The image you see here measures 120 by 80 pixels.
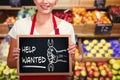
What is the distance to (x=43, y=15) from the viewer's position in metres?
2.16

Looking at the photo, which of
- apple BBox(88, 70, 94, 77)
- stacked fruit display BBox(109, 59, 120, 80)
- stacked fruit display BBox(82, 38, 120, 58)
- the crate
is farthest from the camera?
stacked fruit display BBox(82, 38, 120, 58)

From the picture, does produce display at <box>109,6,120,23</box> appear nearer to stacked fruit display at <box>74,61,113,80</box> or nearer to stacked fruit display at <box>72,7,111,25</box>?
stacked fruit display at <box>72,7,111,25</box>

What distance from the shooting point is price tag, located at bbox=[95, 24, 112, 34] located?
12.0 feet

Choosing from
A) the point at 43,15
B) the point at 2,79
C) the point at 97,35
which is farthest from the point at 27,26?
the point at 97,35

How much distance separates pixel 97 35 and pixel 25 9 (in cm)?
123

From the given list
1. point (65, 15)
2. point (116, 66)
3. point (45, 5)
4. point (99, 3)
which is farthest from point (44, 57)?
point (99, 3)

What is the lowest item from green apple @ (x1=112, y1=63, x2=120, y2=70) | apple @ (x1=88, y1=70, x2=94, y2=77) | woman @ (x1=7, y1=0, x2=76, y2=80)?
apple @ (x1=88, y1=70, x2=94, y2=77)

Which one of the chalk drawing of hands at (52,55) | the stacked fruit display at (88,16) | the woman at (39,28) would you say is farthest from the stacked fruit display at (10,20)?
the chalk drawing of hands at (52,55)

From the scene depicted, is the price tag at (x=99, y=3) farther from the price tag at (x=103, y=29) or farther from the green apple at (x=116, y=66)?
the green apple at (x=116, y=66)

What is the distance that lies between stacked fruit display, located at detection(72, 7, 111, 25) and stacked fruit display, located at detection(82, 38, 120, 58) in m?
0.33

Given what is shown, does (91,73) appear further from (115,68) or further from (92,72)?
(115,68)

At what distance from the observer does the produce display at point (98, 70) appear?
348 cm

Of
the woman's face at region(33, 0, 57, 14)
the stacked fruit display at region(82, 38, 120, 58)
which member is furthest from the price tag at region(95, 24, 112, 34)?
the woman's face at region(33, 0, 57, 14)

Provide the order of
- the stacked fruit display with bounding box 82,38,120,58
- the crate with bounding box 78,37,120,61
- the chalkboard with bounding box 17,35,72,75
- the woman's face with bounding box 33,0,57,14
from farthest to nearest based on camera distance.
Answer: the stacked fruit display with bounding box 82,38,120,58
the crate with bounding box 78,37,120,61
the chalkboard with bounding box 17,35,72,75
the woman's face with bounding box 33,0,57,14
